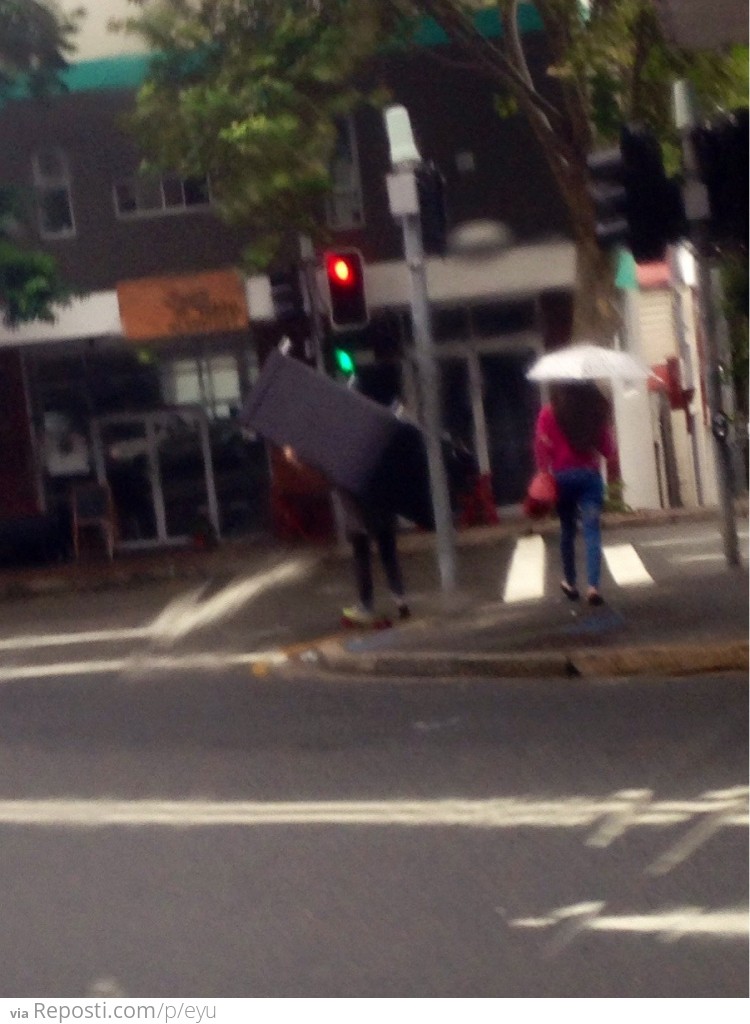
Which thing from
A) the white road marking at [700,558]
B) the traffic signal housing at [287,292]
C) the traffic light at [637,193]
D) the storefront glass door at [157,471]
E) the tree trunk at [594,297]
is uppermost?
the traffic light at [637,193]

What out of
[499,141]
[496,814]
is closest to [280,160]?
[499,141]

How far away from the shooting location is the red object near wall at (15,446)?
10.1 metres

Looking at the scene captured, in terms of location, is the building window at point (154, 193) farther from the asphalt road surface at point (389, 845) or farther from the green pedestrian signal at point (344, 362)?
the asphalt road surface at point (389, 845)

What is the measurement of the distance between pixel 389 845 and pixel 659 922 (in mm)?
1127

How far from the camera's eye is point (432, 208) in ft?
31.6

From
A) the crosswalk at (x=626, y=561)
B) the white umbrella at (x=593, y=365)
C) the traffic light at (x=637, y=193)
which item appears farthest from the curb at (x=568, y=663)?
the traffic light at (x=637, y=193)

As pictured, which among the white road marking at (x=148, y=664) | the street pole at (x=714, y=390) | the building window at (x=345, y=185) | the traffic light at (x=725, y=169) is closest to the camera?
the traffic light at (x=725, y=169)

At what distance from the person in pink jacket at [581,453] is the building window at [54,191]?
3309 mm

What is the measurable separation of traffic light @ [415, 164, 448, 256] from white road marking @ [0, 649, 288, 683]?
281cm

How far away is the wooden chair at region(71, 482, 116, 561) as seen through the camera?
9555 millimetres

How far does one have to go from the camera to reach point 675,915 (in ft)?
14.8

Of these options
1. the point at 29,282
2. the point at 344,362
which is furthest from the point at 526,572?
the point at 29,282

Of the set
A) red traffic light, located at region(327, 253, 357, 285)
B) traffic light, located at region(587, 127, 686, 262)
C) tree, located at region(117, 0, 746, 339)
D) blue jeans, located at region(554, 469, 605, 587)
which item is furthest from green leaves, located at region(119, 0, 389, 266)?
blue jeans, located at region(554, 469, 605, 587)

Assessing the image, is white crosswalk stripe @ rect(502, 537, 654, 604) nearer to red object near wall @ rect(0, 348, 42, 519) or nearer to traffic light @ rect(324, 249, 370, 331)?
traffic light @ rect(324, 249, 370, 331)
